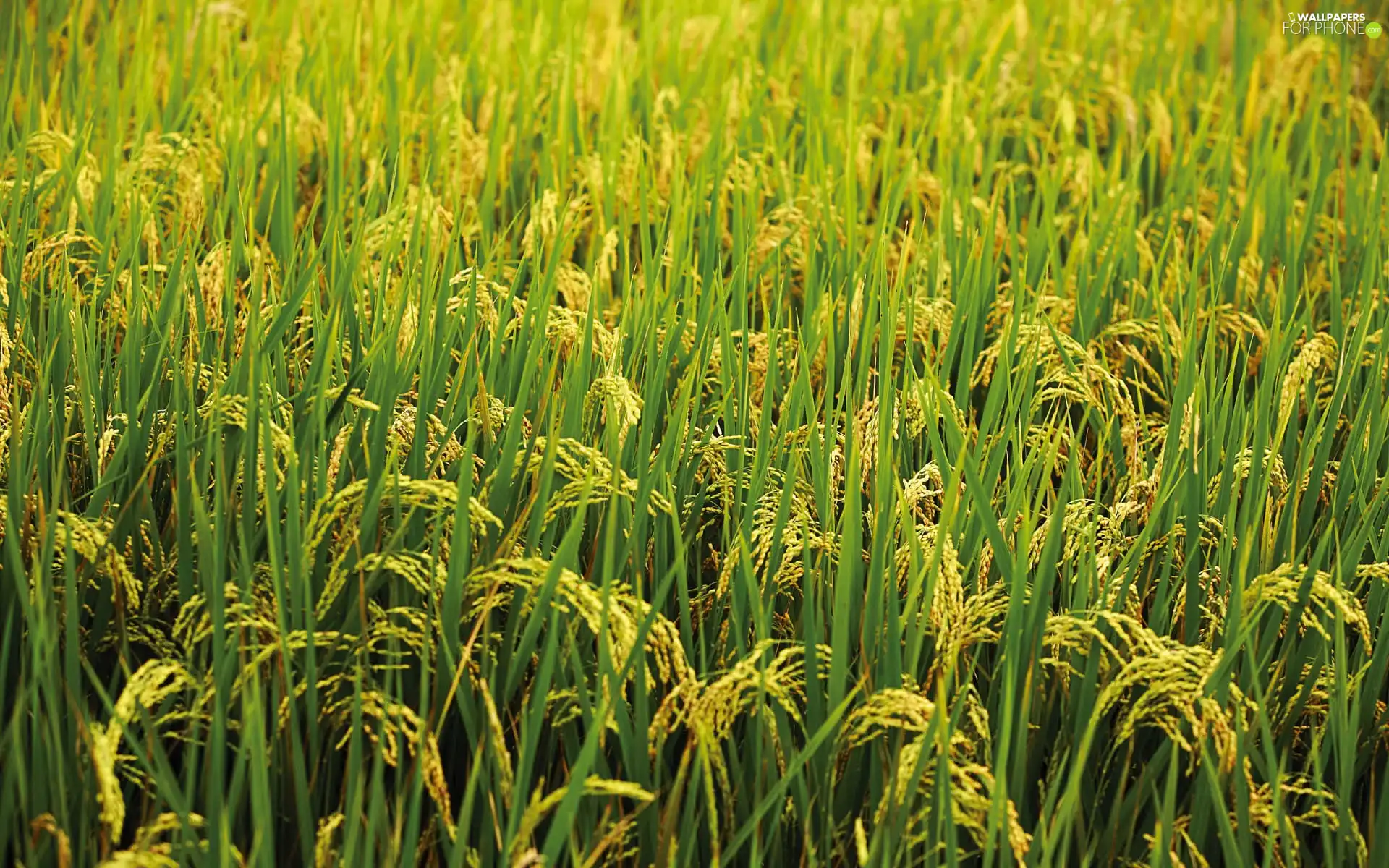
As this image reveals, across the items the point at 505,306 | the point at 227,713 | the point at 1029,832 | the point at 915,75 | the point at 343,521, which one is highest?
the point at 915,75

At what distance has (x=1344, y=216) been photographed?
2787mm

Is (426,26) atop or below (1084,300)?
atop

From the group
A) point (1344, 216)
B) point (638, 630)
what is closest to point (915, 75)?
point (1344, 216)

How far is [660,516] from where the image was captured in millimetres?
1548

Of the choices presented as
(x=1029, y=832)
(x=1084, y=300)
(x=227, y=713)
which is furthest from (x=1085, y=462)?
(x=227, y=713)

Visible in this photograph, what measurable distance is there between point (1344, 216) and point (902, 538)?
5.91ft

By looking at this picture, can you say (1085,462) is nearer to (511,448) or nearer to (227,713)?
(511,448)

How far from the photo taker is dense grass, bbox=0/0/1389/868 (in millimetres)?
1229

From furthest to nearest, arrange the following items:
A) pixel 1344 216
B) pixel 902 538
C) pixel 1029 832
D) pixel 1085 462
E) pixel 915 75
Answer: pixel 915 75
pixel 1344 216
pixel 1085 462
pixel 902 538
pixel 1029 832

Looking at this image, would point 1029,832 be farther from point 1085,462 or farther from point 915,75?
point 915,75

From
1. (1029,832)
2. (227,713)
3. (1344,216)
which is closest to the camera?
(227,713)

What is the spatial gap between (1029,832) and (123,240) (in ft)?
5.60

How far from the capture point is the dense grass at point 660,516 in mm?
1229

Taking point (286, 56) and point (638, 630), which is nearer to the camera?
point (638, 630)
